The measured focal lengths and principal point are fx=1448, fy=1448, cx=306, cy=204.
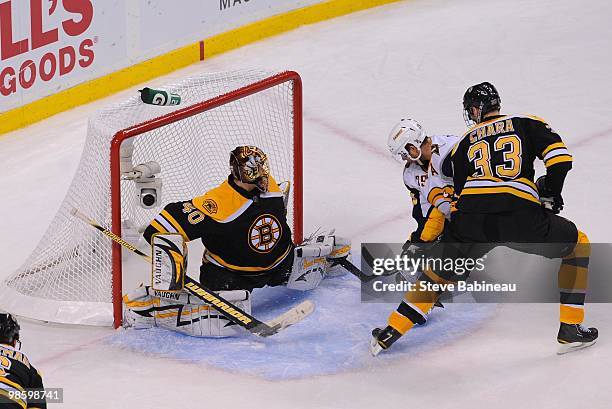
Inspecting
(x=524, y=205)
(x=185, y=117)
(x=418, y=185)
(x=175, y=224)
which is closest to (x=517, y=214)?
(x=524, y=205)

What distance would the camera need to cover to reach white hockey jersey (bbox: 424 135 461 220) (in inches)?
203

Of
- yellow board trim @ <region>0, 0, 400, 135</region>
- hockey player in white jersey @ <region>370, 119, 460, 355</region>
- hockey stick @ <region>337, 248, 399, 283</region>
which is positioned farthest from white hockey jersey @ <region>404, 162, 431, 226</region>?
yellow board trim @ <region>0, 0, 400, 135</region>

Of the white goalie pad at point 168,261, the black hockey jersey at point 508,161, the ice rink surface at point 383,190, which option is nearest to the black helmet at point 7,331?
the ice rink surface at point 383,190

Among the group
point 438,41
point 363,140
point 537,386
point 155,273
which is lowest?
point 537,386

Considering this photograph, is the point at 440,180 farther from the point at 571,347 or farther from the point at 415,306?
the point at 571,347

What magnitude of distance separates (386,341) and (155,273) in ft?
2.73

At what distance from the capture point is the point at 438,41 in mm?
8109

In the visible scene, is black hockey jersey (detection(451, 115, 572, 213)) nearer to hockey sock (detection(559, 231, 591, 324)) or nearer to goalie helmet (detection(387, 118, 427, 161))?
hockey sock (detection(559, 231, 591, 324))

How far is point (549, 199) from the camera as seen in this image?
16.0ft

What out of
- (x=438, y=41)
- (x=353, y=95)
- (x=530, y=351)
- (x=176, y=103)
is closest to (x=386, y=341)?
(x=530, y=351)

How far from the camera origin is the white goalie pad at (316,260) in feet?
17.8

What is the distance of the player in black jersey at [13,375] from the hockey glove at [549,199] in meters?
1.86

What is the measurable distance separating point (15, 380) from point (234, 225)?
1.41m

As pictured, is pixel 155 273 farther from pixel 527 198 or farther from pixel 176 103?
pixel 527 198
